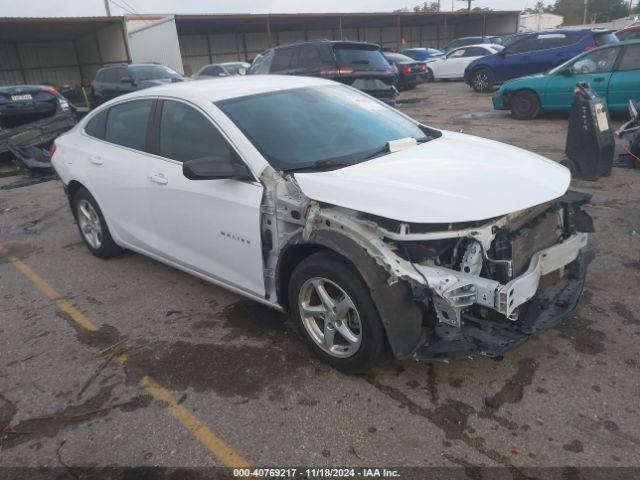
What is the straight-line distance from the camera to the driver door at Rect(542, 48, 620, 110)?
9.20m

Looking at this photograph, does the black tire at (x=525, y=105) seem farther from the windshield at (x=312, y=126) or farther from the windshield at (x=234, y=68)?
the windshield at (x=234, y=68)

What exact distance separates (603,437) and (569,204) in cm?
145

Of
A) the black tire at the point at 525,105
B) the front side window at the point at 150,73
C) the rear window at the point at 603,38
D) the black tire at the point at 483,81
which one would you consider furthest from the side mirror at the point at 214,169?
the black tire at the point at 483,81

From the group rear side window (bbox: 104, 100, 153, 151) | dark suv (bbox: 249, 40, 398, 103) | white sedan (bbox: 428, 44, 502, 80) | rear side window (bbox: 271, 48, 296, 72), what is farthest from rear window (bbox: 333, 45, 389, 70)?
white sedan (bbox: 428, 44, 502, 80)

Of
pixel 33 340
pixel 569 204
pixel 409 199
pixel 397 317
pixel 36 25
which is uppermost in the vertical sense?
pixel 36 25

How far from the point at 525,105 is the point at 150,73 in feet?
32.4

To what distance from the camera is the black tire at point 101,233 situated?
4918 mm

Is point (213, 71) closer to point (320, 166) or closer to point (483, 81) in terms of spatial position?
point (483, 81)

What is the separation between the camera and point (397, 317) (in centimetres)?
269

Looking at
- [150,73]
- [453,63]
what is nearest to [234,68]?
[150,73]

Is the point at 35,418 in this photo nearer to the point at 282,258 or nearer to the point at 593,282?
the point at 282,258

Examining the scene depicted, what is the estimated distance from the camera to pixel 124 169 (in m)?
4.29

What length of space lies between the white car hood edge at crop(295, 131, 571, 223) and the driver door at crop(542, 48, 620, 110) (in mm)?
7196

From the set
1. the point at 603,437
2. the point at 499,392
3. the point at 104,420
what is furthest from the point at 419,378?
the point at 104,420
